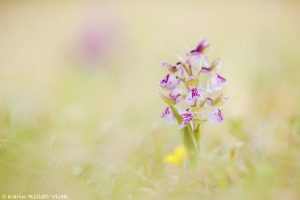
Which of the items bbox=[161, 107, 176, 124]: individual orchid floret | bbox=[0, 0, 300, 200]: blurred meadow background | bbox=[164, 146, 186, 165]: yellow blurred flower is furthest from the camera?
bbox=[164, 146, 186, 165]: yellow blurred flower

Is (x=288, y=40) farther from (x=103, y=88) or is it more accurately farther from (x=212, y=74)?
(x=212, y=74)

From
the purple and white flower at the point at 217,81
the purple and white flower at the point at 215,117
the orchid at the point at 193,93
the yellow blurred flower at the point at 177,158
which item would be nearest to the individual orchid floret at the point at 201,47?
the orchid at the point at 193,93

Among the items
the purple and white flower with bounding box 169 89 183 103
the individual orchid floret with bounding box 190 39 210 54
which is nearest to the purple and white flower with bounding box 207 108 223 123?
the purple and white flower with bounding box 169 89 183 103

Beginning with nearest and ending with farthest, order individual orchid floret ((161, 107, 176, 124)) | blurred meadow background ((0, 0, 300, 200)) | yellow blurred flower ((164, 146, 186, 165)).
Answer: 1. blurred meadow background ((0, 0, 300, 200))
2. individual orchid floret ((161, 107, 176, 124))
3. yellow blurred flower ((164, 146, 186, 165))

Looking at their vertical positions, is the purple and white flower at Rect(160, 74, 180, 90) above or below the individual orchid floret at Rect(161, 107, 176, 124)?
above

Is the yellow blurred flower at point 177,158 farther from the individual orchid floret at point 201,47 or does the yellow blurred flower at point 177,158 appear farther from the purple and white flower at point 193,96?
the individual orchid floret at point 201,47

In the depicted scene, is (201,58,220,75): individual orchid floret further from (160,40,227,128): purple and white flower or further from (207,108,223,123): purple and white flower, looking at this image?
(207,108,223,123): purple and white flower

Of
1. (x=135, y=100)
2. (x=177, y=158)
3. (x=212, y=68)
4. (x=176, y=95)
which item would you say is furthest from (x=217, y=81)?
(x=135, y=100)
